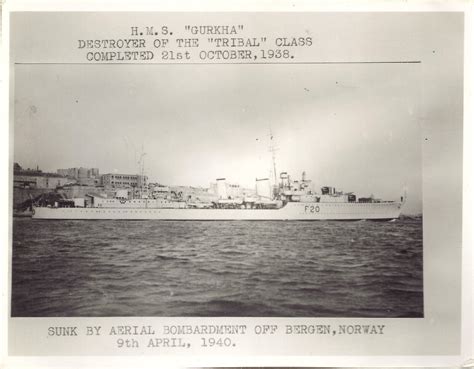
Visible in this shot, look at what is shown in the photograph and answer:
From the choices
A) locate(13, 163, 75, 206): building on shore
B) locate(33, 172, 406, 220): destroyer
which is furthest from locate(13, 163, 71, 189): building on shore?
locate(33, 172, 406, 220): destroyer

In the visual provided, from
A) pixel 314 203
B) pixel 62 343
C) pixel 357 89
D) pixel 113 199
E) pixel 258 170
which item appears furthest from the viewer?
pixel 314 203

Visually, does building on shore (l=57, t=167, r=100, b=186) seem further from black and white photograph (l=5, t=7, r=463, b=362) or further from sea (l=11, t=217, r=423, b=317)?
sea (l=11, t=217, r=423, b=317)

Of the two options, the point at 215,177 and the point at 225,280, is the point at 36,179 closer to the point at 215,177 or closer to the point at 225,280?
the point at 215,177

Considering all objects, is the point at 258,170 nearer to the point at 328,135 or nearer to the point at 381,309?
the point at 328,135

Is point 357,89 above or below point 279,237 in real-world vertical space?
above

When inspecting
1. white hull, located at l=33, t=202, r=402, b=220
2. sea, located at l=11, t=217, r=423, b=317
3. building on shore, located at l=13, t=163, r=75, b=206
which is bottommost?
sea, located at l=11, t=217, r=423, b=317

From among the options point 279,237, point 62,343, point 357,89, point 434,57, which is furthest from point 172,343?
point 434,57

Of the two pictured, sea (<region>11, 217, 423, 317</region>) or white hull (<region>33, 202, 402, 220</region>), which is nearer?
sea (<region>11, 217, 423, 317</region>)

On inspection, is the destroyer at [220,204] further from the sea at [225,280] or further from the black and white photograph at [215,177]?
the sea at [225,280]

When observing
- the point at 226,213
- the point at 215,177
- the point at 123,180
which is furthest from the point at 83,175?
the point at 226,213
